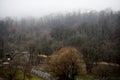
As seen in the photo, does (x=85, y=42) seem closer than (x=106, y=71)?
No

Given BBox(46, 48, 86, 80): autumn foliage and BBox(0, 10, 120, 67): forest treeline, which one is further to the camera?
BBox(0, 10, 120, 67): forest treeline

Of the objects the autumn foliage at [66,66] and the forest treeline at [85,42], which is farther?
the forest treeline at [85,42]

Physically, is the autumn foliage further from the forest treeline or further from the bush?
the forest treeline

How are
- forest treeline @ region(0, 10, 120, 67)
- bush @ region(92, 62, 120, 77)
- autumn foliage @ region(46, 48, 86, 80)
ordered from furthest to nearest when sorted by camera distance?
1. forest treeline @ region(0, 10, 120, 67)
2. bush @ region(92, 62, 120, 77)
3. autumn foliage @ region(46, 48, 86, 80)

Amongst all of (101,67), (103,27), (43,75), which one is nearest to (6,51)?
(43,75)

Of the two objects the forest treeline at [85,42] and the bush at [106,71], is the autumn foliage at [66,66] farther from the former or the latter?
the forest treeline at [85,42]

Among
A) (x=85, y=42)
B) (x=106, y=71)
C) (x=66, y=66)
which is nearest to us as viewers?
(x=66, y=66)

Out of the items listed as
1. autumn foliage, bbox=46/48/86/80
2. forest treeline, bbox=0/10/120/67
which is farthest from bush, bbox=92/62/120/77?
forest treeline, bbox=0/10/120/67

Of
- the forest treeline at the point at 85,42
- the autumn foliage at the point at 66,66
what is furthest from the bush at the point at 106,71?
the forest treeline at the point at 85,42

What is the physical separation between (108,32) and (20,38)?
34508 millimetres

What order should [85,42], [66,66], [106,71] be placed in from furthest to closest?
[85,42]
[106,71]
[66,66]

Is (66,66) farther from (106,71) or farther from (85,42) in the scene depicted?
(85,42)

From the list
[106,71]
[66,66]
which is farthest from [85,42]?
[66,66]

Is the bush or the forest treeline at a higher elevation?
the forest treeline
